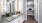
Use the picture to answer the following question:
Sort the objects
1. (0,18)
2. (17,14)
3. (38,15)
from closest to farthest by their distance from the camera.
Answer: (0,18), (17,14), (38,15)

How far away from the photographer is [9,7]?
546 millimetres

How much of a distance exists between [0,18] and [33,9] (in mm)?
396

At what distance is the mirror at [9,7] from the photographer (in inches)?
20.3

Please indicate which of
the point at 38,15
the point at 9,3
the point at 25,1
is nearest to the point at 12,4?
the point at 9,3

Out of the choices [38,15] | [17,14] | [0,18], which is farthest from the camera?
[38,15]

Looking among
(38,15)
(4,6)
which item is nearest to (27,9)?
(38,15)

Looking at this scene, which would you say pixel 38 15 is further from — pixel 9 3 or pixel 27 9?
pixel 9 3

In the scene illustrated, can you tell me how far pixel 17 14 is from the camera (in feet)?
1.99

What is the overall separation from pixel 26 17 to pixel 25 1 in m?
0.20

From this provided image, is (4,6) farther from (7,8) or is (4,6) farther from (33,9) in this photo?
(33,9)

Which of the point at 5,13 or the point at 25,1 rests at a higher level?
the point at 25,1

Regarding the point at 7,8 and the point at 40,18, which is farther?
the point at 40,18

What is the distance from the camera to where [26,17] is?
2.20 ft

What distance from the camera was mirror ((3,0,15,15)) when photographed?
1.69 ft
